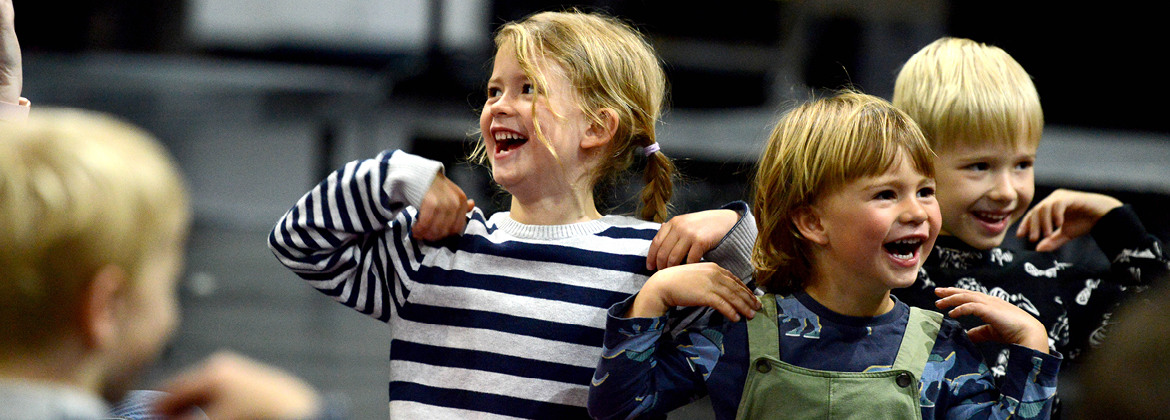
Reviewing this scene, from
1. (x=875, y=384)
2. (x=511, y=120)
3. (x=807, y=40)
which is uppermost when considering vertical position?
(x=511, y=120)

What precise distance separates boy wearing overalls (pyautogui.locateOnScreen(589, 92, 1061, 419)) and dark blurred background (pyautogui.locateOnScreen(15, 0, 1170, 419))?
0.73 feet

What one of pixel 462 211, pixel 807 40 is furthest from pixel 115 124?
pixel 807 40

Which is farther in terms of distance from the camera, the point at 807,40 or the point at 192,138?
the point at 192,138

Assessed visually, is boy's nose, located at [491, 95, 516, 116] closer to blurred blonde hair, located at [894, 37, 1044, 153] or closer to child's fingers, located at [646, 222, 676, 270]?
child's fingers, located at [646, 222, 676, 270]

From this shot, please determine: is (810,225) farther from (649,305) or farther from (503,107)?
(503,107)

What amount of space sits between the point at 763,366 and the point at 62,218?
1.80 feet

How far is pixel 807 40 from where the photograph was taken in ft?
11.4

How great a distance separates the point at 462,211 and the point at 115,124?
1.40 ft

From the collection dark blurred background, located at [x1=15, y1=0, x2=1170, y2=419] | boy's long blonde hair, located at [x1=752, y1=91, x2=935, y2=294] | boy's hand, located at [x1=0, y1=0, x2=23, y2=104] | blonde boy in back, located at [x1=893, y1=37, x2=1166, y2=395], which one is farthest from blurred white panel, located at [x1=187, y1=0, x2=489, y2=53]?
boy's long blonde hair, located at [x1=752, y1=91, x2=935, y2=294]

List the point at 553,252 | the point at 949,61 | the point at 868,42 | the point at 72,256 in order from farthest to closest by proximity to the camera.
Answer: the point at 868,42 → the point at 949,61 → the point at 553,252 → the point at 72,256

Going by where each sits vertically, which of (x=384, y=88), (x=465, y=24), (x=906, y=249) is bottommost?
(x=384, y=88)

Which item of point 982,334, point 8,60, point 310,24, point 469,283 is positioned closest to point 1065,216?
point 982,334

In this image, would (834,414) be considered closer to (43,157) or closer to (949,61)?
(949,61)

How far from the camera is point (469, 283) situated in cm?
95
